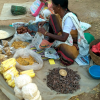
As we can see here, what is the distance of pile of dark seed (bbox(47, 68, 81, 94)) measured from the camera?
2047 mm

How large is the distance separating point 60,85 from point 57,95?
7.5 inches

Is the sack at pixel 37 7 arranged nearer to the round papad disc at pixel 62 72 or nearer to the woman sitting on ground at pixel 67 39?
the woman sitting on ground at pixel 67 39

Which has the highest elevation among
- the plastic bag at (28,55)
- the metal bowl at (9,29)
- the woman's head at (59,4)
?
the woman's head at (59,4)

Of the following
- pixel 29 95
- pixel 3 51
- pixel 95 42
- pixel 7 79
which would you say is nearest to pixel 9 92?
pixel 7 79

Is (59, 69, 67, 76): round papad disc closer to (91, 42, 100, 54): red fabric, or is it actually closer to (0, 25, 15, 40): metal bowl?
(91, 42, 100, 54): red fabric

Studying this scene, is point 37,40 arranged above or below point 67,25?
below

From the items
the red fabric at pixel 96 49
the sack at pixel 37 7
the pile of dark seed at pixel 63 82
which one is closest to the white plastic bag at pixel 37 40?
the pile of dark seed at pixel 63 82

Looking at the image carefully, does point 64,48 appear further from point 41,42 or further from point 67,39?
point 41,42

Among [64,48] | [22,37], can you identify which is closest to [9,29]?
[22,37]

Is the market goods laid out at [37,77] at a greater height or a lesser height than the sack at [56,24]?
lesser

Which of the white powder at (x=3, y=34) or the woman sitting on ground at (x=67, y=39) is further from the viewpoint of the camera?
the white powder at (x=3, y=34)

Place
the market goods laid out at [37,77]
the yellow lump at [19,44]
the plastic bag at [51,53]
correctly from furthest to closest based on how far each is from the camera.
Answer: the yellow lump at [19,44], the plastic bag at [51,53], the market goods laid out at [37,77]

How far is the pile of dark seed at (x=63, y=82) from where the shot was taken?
2047 mm

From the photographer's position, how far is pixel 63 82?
2121 millimetres
